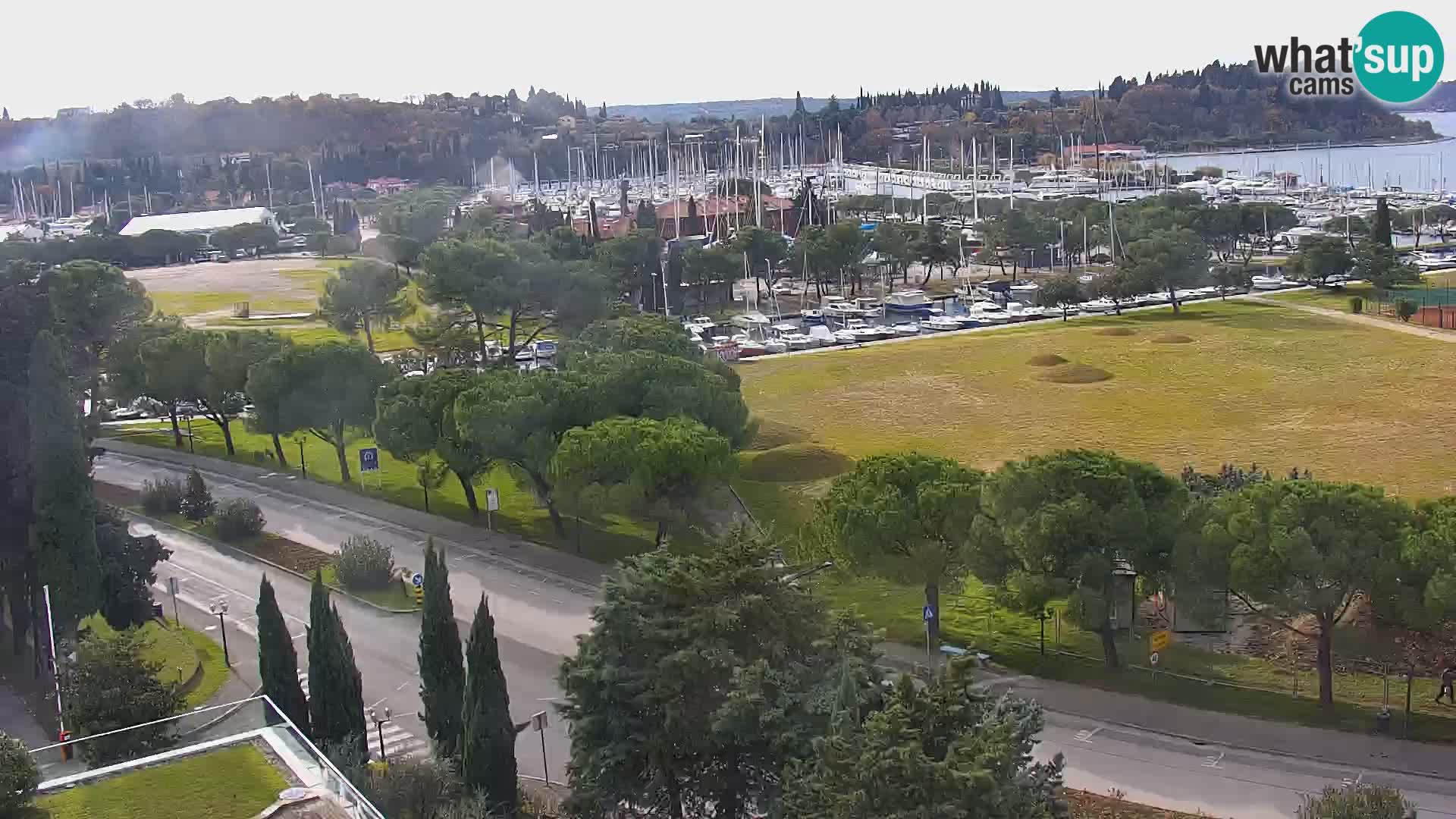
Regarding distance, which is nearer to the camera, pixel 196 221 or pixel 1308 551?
pixel 1308 551

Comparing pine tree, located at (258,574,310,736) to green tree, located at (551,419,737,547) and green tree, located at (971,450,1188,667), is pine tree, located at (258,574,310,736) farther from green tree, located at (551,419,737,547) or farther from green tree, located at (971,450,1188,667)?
green tree, located at (971,450,1188,667)

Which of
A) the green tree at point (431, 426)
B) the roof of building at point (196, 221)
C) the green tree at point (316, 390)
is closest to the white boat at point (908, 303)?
the green tree at point (316, 390)

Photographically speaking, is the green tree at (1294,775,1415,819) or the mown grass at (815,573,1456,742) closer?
the green tree at (1294,775,1415,819)

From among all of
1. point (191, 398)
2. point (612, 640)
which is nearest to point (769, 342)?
point (191, 398)

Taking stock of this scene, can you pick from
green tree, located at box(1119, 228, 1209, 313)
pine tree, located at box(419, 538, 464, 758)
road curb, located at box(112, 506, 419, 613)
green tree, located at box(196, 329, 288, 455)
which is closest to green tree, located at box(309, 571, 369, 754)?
pine tree, located at box(419, 538, 464, 758)

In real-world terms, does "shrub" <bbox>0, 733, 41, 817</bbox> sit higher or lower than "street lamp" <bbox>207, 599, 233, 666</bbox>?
higher

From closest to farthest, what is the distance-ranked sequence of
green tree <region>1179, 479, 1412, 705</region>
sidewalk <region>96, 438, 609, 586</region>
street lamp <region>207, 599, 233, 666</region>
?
1. green tree <region>1179, 479, 1412, 705</region>
2. street lamp <region>207, 599, 233, 666</region>
3. sidewalk <region>96, 438, 609, 586</region>

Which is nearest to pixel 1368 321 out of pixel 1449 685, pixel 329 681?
pixel 1449 685

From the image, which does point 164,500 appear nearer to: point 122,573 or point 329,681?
point 122,573
